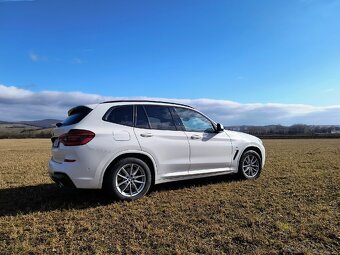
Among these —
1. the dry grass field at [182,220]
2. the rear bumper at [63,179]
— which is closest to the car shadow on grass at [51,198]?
the dry grass field at [182,220]

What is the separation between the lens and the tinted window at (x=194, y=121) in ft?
23.4

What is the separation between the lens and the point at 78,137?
5719 millimetres

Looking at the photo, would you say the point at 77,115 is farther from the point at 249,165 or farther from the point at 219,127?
the point at 249,165

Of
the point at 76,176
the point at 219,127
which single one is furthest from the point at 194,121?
the point at 76,176

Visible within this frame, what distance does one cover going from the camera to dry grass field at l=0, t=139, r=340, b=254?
13.3ft

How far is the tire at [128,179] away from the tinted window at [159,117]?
84 cm

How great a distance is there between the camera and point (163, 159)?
6.51m

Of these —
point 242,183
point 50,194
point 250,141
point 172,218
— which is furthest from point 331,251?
point 50,194

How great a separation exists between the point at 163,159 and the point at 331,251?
334cm

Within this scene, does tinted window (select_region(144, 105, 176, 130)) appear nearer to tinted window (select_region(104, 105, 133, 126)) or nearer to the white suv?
the white suv

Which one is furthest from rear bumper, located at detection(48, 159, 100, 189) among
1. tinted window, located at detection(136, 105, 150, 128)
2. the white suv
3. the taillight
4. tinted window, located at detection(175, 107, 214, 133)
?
tinted window, located at detection(175, 107, 214, 133)

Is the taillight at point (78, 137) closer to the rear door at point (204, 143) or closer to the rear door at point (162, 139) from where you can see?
the rear door at point (162, 139)

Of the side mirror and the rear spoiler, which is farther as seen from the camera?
the side mirror

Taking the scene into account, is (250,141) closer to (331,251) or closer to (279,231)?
(279,231)
